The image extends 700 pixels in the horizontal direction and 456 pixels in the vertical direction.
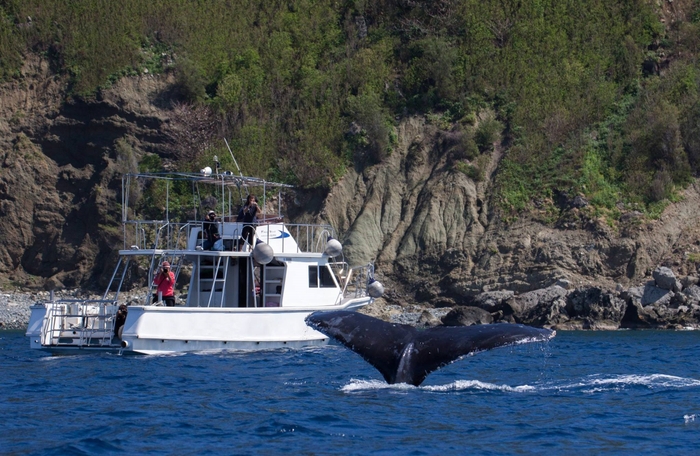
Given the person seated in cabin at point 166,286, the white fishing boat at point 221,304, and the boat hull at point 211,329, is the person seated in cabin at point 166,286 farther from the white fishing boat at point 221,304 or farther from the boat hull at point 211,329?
the boat hull at point 211,329

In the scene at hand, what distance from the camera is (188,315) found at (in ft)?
78.9

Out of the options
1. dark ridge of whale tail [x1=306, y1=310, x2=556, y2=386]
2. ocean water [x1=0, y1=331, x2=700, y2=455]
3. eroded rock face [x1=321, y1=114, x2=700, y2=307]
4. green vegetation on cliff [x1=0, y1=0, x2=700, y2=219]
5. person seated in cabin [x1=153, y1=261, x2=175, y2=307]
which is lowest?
ocean water [x1=0, y1=331, x2=700, y2=455]

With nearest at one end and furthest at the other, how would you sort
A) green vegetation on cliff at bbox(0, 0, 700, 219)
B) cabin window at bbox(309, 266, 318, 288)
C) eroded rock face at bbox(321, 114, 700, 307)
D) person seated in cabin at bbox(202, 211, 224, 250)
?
person seated in cabin at bbox(202, 211, 224, 250)
cabin window at bbox(309, 266, 318, 288)
eroded rock face at bbox(321, 114, 700, 307)
green vegetation on cliff at bbox(0, 0, 700, 219)

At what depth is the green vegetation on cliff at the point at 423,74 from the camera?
147ft

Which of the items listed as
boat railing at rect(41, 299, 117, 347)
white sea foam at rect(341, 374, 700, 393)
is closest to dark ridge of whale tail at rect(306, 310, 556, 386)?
white sea foam at rect(341, 374, 700, 393)

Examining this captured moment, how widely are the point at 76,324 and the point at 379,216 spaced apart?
69.2 feet

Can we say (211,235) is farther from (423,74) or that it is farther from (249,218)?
(423,74)

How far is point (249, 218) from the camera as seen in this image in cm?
2644

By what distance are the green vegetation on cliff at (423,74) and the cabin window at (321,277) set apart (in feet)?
57.2

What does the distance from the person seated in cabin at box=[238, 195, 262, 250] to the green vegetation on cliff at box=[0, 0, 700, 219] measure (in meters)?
18.8

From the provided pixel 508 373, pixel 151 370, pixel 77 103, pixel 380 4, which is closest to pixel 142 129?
pixel 77 103

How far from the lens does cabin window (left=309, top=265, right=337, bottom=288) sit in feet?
89.0

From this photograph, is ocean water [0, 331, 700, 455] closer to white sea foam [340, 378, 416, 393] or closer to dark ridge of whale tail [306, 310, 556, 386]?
white sea foam [340, 378, 416, 393]

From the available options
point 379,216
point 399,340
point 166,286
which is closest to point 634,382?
point 399,340
